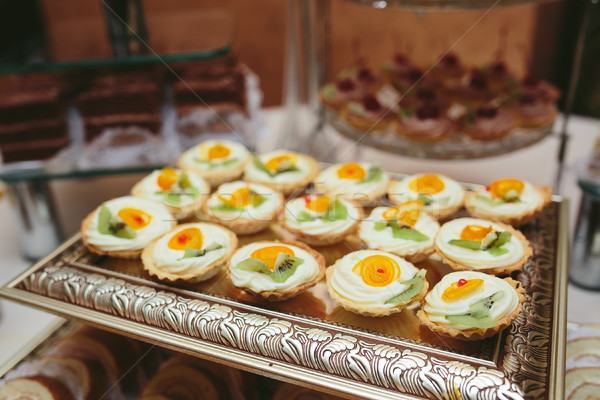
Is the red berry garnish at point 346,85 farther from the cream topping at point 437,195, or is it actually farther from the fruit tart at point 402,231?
the fruit tart at point 402,231

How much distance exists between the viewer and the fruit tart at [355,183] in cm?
162

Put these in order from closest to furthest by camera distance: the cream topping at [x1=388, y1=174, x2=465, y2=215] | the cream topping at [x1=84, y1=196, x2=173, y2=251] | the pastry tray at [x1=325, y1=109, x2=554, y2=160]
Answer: the cream topping at [x1=84, y1=196, x2=173, y2=251], the cream topping at [x1=388, y1=174, x2=465, y2=215], the pastry tray at [x1=325, y1=109, x2=554, y2=160]

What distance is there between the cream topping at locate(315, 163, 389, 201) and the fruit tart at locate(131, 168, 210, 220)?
374 mm

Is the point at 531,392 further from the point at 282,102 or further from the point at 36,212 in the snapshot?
the point at 282,102

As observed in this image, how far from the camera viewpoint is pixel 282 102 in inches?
156

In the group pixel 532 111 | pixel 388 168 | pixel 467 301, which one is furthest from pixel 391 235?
pixel 388 168

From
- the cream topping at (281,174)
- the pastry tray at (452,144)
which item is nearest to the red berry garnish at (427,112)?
the pastry tray at (452,144)

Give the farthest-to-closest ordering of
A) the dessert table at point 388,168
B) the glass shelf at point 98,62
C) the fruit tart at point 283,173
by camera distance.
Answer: the dessert table at point 388,168 < the glass shelf at point 98,62 < the fruit tart at point 283,173

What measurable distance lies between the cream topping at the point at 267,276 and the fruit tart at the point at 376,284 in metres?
0.05

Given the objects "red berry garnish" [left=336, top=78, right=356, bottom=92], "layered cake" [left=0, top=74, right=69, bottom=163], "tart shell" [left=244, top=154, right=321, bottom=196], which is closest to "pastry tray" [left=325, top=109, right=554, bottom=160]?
"red berry garnish" [left=336, top=78, right=356, bottom=92]

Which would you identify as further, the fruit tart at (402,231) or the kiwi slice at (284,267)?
the fruit tart at (402,231)

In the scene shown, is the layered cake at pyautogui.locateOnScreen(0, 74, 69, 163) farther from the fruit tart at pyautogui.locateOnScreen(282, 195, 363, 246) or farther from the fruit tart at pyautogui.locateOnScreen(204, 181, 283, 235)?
the fruit tart at pyautogui.locateOnScreen(282, 195, 363, 246)

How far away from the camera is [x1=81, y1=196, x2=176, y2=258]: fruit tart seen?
142 centimetres

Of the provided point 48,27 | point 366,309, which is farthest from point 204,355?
point 48,27
